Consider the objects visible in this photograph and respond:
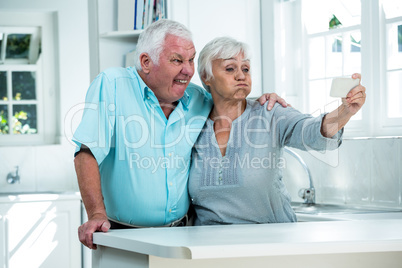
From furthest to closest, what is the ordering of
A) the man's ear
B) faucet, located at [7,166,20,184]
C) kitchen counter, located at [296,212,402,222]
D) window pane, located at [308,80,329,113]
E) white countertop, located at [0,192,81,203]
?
1. faucet, located at [7,166,20,184]
2. white countertop, located at [0,192,81,203]
3. window pane, located at [308,80,329,113]
4. kitchen counter, located at [296,212,402,222]
5. the man's ear

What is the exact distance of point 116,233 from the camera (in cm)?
180

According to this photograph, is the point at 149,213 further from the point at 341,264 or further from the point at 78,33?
the point at 78,33

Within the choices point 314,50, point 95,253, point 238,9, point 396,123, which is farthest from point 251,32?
point 95,253

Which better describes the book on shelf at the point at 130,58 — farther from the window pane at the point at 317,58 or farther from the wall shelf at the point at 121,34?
the window pane at the point at 317,58

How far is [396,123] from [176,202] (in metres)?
1.48

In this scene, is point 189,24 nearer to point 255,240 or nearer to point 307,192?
point 307,192

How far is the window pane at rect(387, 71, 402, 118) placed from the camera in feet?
10.1

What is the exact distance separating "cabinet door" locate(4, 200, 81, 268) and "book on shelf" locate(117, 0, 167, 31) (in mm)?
1558

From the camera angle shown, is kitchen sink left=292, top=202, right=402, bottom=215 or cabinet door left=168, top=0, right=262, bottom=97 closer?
kitchen sink left=292, top=202, right=402, bottom=215

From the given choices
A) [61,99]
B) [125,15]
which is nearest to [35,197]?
[61,99]

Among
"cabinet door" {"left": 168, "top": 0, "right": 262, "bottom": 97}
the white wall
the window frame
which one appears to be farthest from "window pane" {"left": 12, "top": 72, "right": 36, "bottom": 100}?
the window frame

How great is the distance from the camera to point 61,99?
16.6ft

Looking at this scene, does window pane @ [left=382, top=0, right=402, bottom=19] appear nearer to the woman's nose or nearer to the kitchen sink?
the kitchen sink

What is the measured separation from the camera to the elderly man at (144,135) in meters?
2.09
